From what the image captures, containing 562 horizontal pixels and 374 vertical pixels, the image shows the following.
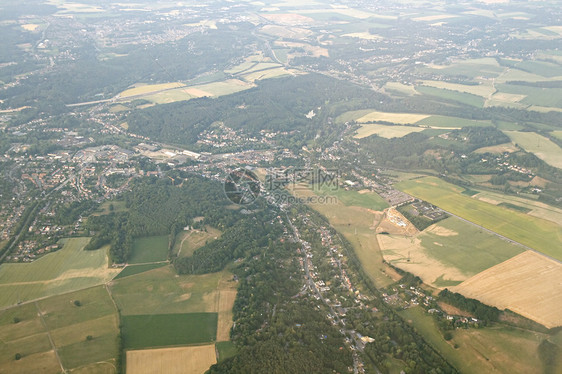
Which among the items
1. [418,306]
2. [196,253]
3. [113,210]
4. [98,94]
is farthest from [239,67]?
[418,306]

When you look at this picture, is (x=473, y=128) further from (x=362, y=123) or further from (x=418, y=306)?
(x=418, y=306)

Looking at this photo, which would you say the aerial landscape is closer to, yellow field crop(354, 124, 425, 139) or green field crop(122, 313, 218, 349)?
green field crop(122, 313, 218, 349)

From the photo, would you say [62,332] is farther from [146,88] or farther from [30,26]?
[30,26]

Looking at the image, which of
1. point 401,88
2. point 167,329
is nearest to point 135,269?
point 167,329

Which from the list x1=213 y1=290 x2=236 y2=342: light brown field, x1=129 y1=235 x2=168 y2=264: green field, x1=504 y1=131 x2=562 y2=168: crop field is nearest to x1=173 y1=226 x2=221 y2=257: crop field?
x1=129 y1=235 x2=168 y2=264: green field

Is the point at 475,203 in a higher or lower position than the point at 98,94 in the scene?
higher

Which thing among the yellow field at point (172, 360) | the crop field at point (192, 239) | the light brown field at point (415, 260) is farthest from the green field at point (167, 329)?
the light brown field at point (415, 260)

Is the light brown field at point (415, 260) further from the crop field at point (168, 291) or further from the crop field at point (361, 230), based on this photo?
the crop field at point (168, 291)
